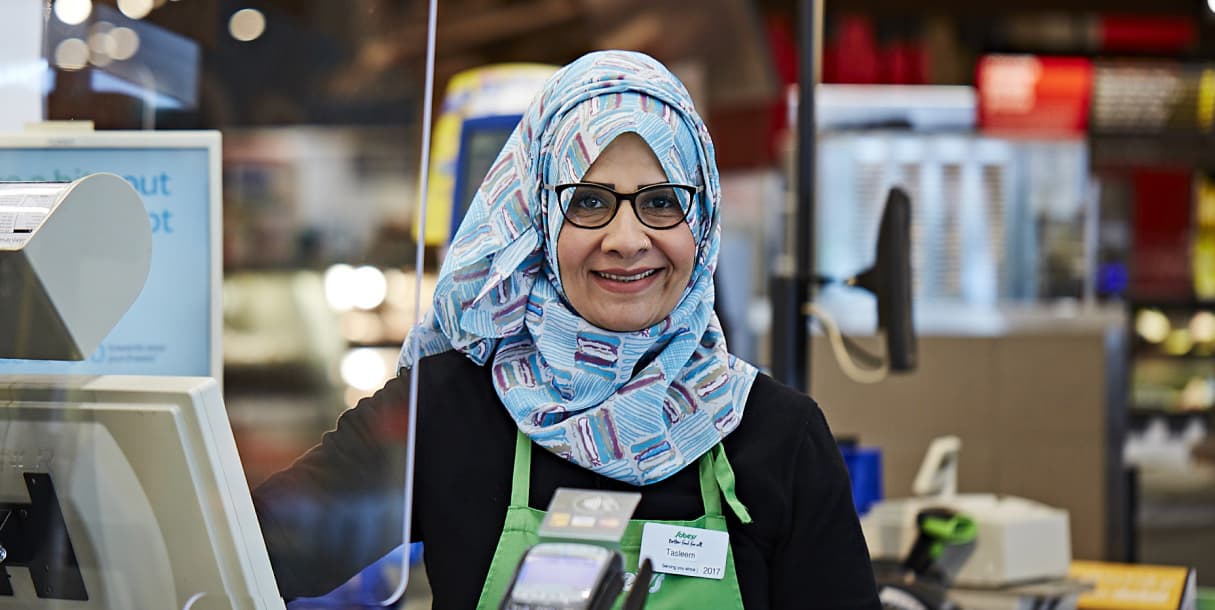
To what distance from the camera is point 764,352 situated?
16.6ft

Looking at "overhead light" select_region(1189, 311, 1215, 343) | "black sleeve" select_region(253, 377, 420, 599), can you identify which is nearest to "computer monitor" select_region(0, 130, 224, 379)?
"black sleeve" select_region(253, 377, 420, 599)

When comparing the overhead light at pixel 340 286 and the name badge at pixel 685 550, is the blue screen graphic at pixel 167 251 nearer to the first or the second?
the overhead light at pixel 340 286

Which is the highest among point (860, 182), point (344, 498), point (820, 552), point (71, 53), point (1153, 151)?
point (1153, 151)

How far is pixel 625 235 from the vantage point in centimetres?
165

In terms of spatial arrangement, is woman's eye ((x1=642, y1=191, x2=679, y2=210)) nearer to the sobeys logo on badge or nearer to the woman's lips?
the woman's lips

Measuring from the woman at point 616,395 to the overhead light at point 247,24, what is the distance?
387 millimetres

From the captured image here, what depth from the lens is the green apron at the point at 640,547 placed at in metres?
1.61

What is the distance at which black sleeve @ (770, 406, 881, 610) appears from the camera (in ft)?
5.48

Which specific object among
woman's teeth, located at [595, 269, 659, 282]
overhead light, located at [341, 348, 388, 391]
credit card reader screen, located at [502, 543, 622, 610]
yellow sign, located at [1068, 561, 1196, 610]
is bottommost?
yellow sign, located at [1068, 561, 1196, 610]

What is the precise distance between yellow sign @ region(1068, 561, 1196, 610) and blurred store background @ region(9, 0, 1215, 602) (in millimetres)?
956

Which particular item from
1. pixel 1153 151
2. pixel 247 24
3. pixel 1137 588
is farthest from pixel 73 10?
pixel 1153 151

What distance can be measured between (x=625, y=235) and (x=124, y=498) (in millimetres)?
710

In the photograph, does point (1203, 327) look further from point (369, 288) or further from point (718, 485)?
point (369, 288)

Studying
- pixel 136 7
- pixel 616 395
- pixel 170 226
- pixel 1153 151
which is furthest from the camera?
pixel 1153 151
